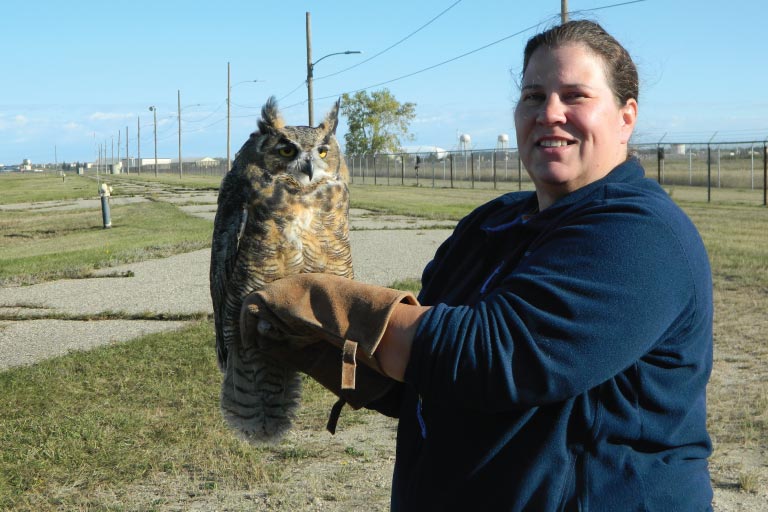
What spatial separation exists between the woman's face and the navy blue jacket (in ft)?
0.22

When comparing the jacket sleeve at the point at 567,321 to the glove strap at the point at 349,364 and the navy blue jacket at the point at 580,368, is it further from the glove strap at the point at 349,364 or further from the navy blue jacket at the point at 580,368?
the glove strap at the point at 349,364

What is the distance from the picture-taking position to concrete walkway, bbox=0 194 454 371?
6.69m

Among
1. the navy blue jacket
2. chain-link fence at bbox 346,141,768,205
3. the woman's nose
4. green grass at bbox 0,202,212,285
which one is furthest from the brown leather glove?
chain-link fence at bbox 346,141,768,205

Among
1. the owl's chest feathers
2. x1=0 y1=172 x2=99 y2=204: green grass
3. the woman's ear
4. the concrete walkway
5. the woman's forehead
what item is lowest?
the concrete walkway

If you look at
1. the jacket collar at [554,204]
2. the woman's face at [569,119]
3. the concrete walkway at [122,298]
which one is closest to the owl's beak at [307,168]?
the jacket collar at [554,204]

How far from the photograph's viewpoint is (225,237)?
3.05 meters

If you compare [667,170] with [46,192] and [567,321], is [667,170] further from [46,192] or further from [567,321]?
[567,321]

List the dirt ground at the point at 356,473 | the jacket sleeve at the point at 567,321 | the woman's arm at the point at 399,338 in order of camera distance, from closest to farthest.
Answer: the jacket sleeve at the point at 567,321, the woman's arm at the point at 399,338, the dirt ground at the point at 356,473

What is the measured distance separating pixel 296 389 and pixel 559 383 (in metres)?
1.43

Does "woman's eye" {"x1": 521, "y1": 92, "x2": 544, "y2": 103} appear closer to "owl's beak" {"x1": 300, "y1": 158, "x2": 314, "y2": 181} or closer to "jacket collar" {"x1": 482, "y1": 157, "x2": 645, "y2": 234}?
"jacket collar" {"x1": 482, "y1": 157, "x2": 645, "y2": 234}

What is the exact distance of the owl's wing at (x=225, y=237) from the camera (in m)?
2.86

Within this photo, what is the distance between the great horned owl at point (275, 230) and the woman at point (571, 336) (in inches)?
36.2

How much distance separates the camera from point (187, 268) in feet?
33.7

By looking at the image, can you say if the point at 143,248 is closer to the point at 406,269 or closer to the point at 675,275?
the point at 406,269
